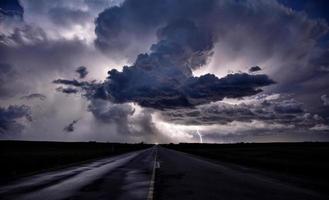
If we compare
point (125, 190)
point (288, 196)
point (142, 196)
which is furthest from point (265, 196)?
point (125, 190)

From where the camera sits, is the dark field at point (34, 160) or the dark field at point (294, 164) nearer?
the dark field at point (294, 164)

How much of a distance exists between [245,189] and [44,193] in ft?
23.8

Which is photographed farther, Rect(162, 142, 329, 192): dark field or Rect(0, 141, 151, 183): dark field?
Rect(0, 141, 151, 183): dark field

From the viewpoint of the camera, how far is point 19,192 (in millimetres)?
11242

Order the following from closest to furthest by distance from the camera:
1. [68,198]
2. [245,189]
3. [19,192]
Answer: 1. [68,198]
2. [19,192]
3. [245,189]

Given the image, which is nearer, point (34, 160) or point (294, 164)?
point (294, 164)

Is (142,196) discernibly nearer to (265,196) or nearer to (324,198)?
(265,196)

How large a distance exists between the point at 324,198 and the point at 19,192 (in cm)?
1016

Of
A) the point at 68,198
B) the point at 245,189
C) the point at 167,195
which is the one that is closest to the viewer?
the point at 68,198

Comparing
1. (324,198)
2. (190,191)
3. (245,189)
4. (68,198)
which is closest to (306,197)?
(324,198)

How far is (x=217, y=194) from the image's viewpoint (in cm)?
1074

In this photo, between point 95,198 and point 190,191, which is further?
point 190,191

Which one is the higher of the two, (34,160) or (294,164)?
(34,160)

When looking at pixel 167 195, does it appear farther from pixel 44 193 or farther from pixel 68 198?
pixel 44 193
